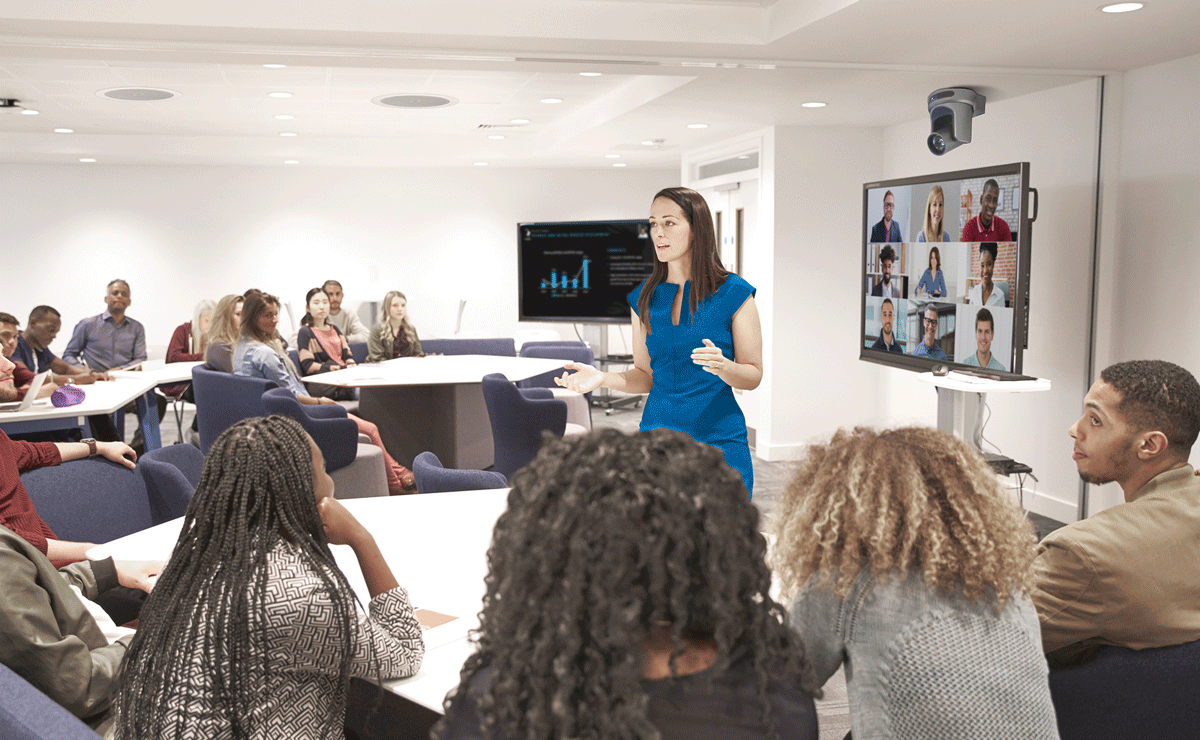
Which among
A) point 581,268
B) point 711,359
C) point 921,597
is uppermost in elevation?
point 581,268

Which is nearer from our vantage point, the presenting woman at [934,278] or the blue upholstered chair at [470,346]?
the presenting woman at [934,278]

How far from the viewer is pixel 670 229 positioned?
2.69 meters

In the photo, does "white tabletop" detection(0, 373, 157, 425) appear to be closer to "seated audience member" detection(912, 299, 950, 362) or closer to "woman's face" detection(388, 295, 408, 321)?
"woman's face" detection(388, 295, 408, 321)

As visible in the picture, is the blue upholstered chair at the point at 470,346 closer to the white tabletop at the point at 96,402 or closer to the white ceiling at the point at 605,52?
the white ceiling at the point at 605,52

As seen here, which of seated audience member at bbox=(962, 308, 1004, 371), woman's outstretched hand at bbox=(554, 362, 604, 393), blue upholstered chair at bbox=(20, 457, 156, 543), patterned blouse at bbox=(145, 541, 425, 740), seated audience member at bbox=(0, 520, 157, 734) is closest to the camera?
patterned blouse at bbox=(145, 541, 425, 740)

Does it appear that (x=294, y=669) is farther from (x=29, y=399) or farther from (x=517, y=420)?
(x=29, y=399)

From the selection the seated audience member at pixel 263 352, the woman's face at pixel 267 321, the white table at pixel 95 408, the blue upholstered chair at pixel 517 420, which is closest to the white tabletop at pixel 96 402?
the white table at pixel 95 408

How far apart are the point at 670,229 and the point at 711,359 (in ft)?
1.41

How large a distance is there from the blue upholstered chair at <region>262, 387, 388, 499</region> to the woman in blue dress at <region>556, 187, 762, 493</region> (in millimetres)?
2433

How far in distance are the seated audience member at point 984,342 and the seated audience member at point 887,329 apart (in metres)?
0.75

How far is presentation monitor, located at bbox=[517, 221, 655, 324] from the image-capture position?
10031mm

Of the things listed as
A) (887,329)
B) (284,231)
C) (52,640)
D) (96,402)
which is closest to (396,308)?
(96,402)

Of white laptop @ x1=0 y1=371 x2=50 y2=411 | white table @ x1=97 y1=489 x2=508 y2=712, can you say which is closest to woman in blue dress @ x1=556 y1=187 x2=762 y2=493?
white table @ x1=97 y1=489 x2=508 y2=712

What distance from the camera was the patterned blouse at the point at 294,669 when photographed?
141cm
